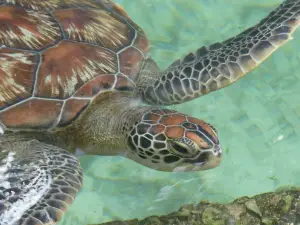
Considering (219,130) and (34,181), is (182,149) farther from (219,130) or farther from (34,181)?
(219,130)

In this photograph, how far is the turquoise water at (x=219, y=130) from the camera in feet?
12.4

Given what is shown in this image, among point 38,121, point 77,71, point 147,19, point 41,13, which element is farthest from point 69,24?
point 147,19

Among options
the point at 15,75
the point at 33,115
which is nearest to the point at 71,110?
the point at 33,115

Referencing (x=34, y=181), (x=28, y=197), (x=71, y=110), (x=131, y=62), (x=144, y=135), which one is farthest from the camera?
(x=131, y=62)

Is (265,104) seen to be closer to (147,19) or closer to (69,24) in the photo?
(147,19)

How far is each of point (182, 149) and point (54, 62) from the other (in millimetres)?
1105

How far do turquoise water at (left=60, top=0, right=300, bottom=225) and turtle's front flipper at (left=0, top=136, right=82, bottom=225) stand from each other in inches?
23.7

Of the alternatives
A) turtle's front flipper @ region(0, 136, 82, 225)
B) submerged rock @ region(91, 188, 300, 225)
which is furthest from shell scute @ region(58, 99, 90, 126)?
submerged rock @ region(91, 188, 300, 225)

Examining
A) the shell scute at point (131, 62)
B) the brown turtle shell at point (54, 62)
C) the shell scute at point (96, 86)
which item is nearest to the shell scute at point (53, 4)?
the brown turtle shell at point (54, 62)

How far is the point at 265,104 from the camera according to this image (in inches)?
173

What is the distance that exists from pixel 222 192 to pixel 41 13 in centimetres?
197

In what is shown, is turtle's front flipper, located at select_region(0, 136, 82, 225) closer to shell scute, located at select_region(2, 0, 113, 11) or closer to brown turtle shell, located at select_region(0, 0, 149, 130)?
brown turtle shell, located at select_region(0, 0, 149, 130)

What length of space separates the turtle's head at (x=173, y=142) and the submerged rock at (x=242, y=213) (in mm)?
366

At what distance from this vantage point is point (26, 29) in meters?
3.47
